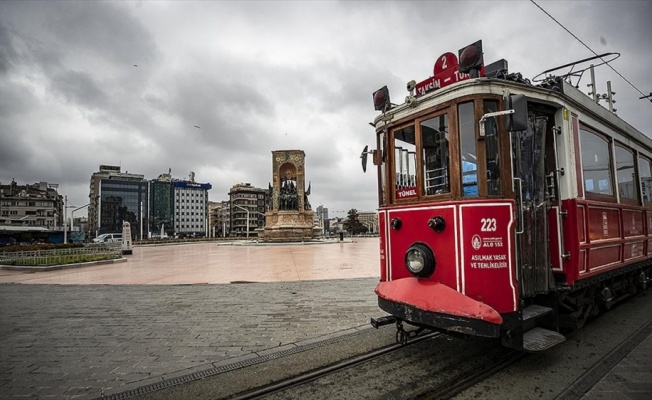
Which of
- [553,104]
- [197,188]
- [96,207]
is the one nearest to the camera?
[553,104]

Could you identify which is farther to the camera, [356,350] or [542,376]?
[356,350]

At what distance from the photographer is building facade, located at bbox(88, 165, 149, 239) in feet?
346

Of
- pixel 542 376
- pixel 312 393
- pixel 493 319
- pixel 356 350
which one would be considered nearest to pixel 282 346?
pixel 356 350

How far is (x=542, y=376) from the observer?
12.2 ft

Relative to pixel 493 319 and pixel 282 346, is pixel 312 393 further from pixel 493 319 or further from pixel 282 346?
pixel 493 319

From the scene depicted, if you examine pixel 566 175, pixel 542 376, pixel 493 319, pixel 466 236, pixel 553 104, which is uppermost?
pixel 553 104

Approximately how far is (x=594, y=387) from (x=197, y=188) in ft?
439

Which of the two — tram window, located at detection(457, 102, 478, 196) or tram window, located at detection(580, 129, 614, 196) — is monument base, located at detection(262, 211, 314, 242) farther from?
tram window, located at detection(457, 102, 478, 196)

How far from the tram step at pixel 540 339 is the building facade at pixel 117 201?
11322 centimetres

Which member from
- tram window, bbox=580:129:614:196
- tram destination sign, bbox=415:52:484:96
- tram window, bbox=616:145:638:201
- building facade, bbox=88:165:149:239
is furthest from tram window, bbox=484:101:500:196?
building facade, bbox=88:165:149:239

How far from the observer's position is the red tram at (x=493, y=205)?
367cm

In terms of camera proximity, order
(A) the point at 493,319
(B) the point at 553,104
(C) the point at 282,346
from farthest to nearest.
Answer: (C) the point at 282,346 < (B) the point at 553,104 < (A) the point at 493,319

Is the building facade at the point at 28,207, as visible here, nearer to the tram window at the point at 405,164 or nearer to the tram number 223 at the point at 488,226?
the tram window at the point at 405,164

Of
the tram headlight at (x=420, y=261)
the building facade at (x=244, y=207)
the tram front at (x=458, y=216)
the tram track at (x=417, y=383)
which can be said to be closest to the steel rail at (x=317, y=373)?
the tram track at (x=417, y=383)
